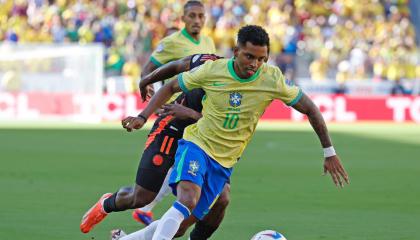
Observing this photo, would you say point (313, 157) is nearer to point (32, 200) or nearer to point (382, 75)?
point (32, 200)

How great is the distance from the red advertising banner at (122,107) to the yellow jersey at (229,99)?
829 inches

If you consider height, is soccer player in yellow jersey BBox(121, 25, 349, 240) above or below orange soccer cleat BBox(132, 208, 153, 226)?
above

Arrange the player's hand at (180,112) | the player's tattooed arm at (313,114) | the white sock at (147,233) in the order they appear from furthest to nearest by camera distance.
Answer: the player's hand at (180,112), the white sock at (147,233), the player's tattooed arm at (313,114)

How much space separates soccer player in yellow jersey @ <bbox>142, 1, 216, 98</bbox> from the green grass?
178cm

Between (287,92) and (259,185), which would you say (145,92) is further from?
(259,185)

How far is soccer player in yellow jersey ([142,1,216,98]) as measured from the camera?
10352mm

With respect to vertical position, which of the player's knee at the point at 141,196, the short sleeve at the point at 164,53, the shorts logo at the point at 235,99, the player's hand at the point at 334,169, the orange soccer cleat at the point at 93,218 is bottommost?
the orange soccer cleat at the point at 93,218

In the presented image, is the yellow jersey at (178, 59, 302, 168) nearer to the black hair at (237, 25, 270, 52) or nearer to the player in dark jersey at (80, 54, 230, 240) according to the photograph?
the black hair at (237, 25, 270, 52)

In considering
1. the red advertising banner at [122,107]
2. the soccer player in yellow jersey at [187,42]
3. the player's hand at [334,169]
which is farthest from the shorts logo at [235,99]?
the red advertising banner at [122,107]

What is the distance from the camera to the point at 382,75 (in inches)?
1286

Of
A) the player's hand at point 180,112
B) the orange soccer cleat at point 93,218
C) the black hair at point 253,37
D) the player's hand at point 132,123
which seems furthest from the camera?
the orange soccer cleat at point 93,218

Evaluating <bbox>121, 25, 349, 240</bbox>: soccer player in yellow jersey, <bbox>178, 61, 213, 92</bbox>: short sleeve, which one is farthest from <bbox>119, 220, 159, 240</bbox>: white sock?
<bbox>178, 61, 213, 92</bbox>: short sleeve

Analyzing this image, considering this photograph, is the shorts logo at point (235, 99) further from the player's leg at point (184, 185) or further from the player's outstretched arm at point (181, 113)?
the player's outstretched arm at point (181, 113)

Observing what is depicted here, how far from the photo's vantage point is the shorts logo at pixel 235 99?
755 cm
